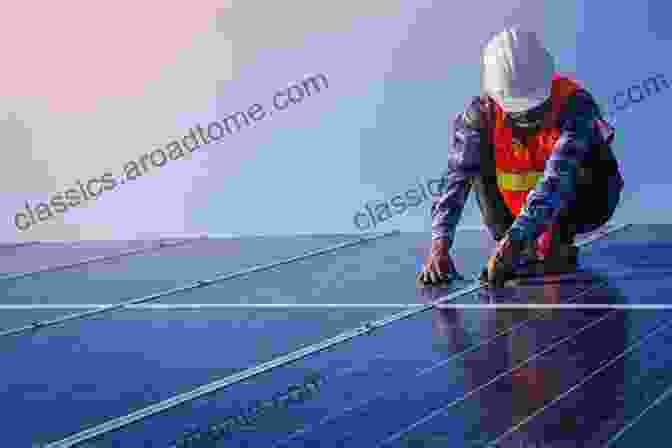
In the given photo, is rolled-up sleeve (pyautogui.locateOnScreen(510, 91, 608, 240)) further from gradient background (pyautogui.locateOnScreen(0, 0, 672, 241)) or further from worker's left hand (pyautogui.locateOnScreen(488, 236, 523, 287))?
gradient background (pyautogui.locateOnScreen(0, 0, 672, 241))

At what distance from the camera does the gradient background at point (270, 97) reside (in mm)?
6961

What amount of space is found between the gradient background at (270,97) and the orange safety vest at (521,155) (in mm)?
1761

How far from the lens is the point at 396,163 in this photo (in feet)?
25.5

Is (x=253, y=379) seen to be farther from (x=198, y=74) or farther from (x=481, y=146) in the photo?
(x=198, y=74)

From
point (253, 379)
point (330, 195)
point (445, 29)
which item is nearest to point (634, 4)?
point (445, 29)

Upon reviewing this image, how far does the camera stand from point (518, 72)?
495cm

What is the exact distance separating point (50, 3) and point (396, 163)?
3.08 m

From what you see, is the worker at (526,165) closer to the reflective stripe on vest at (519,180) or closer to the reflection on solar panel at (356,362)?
the reflective stripe on vest at (519,180)

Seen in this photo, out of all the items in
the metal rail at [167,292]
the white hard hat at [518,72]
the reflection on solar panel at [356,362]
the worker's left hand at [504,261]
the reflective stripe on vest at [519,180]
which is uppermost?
the white hard hat at [518,72]

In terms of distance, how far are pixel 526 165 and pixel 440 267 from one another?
57 centimetres

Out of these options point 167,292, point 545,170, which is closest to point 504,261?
point 545,170

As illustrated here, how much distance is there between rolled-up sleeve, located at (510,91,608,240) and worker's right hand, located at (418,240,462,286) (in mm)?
503

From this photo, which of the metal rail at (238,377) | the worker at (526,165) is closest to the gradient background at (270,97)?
the worker at (526,165)

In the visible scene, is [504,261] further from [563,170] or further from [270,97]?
[270,97]
